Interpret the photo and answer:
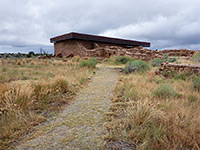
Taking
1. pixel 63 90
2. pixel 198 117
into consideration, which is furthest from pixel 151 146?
pixel 63 90

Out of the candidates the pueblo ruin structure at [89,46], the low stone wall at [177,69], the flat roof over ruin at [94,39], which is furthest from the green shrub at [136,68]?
the flat roof over ruin at [94,39]

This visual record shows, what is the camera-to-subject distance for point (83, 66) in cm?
877

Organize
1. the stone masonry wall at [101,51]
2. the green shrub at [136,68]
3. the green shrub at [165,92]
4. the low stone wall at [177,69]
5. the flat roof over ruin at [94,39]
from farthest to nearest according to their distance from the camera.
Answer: the flat roof over ruin at [94,39], the stone masonry wall at [101,51], the green shrub at [136,68], the low stone wall at [177,69], the green shrub at [165,92]

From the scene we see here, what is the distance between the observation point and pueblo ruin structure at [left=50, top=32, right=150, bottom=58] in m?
13.9

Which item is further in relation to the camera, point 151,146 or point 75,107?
point 75,107

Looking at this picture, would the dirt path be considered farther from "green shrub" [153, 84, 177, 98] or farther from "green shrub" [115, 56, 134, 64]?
"green shrub" [115, 56, 134, 64]

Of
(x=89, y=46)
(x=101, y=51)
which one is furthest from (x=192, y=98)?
(x=89, y=46)

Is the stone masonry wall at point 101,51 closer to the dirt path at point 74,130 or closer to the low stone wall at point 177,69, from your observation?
the low stone wall at point 177,69


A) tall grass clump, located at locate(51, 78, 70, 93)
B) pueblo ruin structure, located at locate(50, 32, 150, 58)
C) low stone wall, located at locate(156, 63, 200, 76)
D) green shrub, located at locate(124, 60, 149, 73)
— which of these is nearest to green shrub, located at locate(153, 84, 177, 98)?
tall grass clump, located at locate(51, 78, 70, 93)

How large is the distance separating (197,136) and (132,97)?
5.10ft

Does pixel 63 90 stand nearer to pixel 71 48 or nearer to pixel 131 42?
pixel 71 48

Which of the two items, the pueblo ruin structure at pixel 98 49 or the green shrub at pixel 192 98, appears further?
the pueblo ruin structure at pixel 98 49

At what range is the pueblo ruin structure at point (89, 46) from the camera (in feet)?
45.6

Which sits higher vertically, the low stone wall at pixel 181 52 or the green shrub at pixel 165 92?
the low stone wall at pixel 181 52
